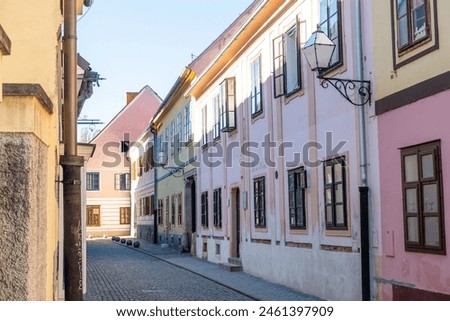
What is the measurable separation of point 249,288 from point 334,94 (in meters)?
4.86

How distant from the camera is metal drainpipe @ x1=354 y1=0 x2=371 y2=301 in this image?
10.9 meters

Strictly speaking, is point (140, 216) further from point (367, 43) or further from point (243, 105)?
point (367, 43)

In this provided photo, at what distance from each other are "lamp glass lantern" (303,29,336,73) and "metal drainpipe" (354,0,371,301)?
1.49 ft

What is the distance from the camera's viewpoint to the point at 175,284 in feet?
55.0

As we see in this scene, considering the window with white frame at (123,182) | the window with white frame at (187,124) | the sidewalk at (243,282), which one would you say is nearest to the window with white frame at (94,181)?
the window with white frame at (123,182)

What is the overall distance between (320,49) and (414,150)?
2.45 m

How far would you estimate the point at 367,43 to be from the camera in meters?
11.0

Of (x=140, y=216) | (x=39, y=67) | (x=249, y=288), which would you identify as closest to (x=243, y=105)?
(x=249, y=288)

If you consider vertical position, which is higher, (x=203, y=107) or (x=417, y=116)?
(x=203, y=107)

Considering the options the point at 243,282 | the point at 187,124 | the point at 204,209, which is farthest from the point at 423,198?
the point at 187,124

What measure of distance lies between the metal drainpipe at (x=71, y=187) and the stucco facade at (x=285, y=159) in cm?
526

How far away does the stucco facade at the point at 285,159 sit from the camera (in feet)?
38.7

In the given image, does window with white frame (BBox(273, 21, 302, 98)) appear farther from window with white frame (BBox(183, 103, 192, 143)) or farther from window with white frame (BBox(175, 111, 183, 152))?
window with white frame (BBox(175, 111, 183, 152))

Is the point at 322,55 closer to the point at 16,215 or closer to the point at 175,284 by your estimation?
the point at 16,215
